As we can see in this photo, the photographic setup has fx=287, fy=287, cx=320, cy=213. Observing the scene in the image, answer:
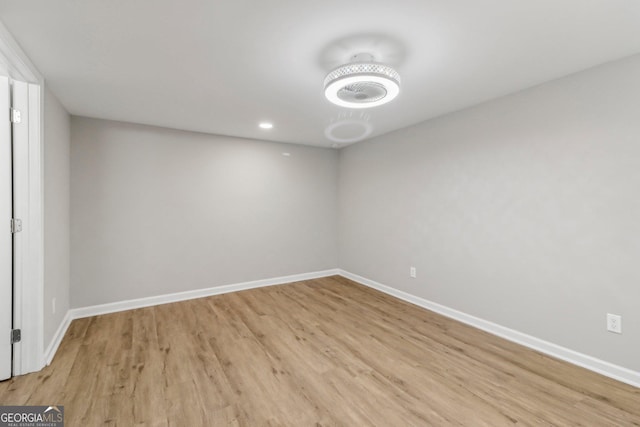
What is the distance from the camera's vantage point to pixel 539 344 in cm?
250

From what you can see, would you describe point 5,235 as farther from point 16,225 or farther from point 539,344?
point 539,344

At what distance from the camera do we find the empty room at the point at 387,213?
1.72 meters

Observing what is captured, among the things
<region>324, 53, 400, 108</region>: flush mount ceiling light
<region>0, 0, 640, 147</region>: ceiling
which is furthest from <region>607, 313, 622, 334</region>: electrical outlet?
<region>324, 53, 400, 108</region>: flush mount ceiling light

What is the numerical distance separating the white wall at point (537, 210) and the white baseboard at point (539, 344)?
1.9 inches

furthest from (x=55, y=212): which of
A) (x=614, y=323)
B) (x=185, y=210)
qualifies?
(x=614, y=323)

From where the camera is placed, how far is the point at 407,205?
149 inches

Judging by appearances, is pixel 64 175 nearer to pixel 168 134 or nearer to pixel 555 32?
pixel 168 134

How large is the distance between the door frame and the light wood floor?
0.20 meters

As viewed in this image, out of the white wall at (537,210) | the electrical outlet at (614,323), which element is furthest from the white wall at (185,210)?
the electrical outlet at (614,323)

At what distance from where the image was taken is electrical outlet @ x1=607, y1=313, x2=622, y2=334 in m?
2.08

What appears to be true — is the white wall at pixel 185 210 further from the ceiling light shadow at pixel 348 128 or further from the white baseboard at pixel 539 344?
the white baseboard at pixel 539 344

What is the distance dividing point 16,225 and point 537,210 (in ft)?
13.6

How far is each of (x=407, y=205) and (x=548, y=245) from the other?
1.59 meters

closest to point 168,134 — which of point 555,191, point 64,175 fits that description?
point 64,175
